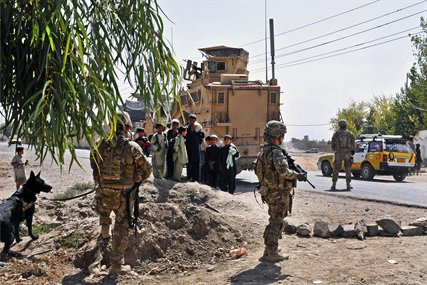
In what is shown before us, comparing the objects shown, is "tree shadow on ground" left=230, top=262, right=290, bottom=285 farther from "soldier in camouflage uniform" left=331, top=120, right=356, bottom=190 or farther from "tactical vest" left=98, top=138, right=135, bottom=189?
"soldier in camouflage uniform" left=331, top=120, right=356, bottom=190

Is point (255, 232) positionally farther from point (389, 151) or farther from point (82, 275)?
point (389, 151)

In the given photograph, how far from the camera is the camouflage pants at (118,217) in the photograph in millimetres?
5730

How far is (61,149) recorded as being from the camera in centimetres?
295

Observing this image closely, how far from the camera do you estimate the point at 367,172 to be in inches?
714

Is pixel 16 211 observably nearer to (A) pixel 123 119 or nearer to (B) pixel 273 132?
(B) pixel 273 132

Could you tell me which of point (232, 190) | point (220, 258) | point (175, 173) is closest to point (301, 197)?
point (232, 190)

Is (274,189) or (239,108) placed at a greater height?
(239,108)

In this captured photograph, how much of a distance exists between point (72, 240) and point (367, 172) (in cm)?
1355

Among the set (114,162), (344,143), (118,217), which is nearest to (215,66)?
(344,143)

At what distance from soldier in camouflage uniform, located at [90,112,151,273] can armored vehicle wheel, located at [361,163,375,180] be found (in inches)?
544

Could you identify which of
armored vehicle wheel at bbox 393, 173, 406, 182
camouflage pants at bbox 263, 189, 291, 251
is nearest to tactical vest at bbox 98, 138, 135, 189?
camouflage pants at bbox 263, 189, 291, 251

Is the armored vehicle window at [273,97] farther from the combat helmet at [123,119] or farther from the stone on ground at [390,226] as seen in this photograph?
the combat helmet at [123,119]

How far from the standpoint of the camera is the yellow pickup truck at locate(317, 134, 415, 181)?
57.8 feet

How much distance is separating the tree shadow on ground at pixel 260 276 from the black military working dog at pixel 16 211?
324 cm
